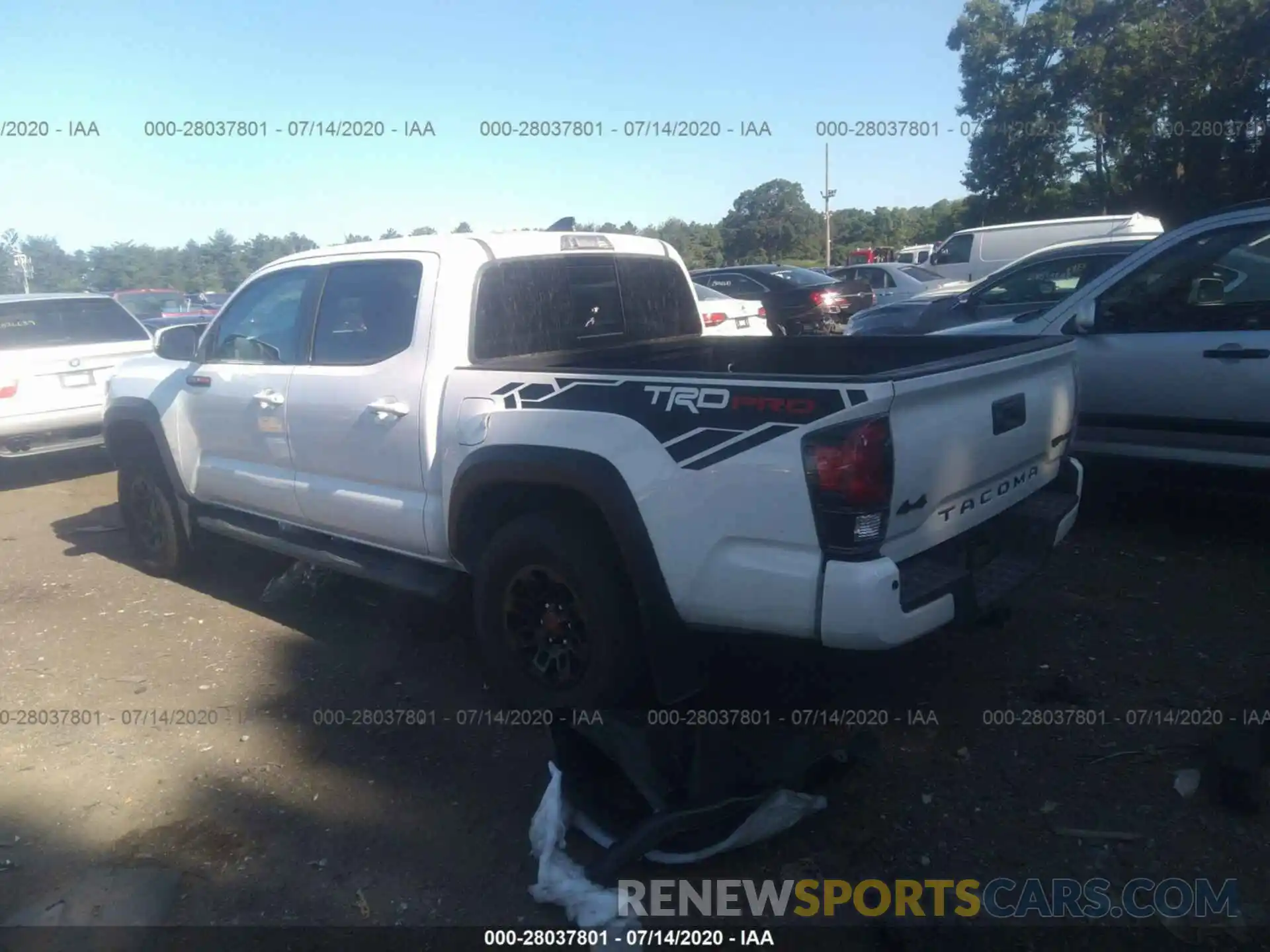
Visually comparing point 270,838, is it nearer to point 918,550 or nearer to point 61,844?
point 61,844

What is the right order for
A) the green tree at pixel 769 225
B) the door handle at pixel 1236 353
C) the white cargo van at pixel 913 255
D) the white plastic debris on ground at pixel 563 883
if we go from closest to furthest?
the white plastic debris on ground at pixel 563 883 < the door handle at pixel 1236 353 < the white cargo van at pixel 913 255 < the green tree at pixel 769 225

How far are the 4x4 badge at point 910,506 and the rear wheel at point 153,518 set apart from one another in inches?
176

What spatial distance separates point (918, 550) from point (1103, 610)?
198cm

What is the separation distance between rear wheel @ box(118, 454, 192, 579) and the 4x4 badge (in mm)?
4478

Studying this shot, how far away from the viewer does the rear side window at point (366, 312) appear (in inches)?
165

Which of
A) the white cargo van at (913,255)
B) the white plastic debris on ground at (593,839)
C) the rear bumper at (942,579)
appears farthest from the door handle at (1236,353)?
the white cargo van at (913,255)

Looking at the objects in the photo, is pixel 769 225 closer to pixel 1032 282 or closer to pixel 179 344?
pixel 1032 282

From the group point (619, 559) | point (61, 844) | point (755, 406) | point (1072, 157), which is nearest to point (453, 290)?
point (619, 559)

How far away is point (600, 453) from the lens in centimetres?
340

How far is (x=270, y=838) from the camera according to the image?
330cm

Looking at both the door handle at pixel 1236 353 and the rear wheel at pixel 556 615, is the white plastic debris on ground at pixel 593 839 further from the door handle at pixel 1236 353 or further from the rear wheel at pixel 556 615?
the door handle at pixel 1236 353

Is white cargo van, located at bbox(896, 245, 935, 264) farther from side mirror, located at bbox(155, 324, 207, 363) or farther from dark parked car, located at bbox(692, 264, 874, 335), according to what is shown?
side mirror, located at bbox(155, 324, 207, 363)

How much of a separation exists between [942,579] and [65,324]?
8720 mm

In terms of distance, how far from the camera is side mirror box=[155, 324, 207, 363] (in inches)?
219
